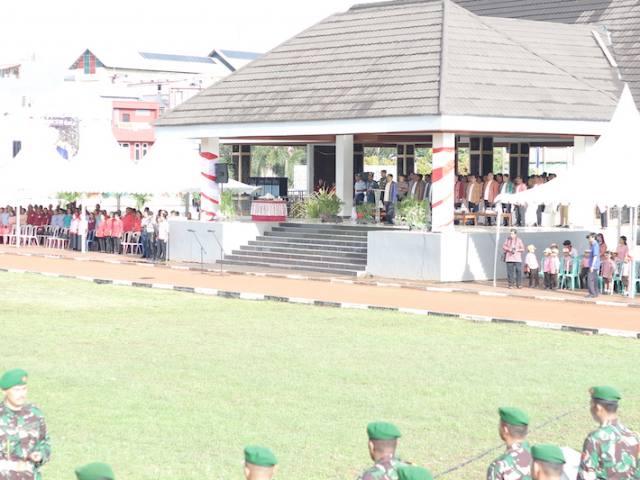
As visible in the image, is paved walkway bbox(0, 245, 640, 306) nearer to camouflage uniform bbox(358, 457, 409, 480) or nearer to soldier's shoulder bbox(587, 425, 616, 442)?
soldier's shoulder bbox(587, 425, 616, 442)

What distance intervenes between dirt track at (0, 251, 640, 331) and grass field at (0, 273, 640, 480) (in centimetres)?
190

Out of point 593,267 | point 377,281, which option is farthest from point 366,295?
point 593,267

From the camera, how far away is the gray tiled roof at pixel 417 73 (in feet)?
107

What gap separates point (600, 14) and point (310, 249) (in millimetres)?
14927

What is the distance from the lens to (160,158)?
41.2 meters

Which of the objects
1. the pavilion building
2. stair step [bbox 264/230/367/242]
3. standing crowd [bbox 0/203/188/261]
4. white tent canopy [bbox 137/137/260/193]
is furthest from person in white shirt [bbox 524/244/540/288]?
white tent canopy [bbox 137/137/260/193]

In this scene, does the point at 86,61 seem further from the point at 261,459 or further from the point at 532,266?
the point at 261,459

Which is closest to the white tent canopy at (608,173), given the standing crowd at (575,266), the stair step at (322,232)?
the standing crowd at (575,266)

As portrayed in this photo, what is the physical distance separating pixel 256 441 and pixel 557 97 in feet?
76.6

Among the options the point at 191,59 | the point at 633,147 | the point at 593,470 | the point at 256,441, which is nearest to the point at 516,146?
the point at 633,147

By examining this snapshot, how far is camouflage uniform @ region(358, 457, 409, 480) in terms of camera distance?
7.62m

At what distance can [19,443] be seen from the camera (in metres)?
9.16

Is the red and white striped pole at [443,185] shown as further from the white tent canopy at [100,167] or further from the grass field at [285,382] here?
the white tent canopy at [100,167]

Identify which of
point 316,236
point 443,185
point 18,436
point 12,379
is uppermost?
point 443,185
